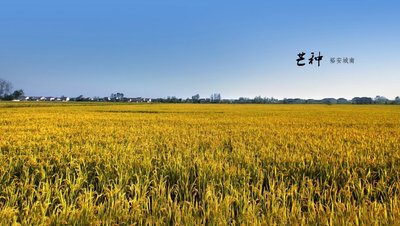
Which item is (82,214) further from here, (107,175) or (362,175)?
(362,175)

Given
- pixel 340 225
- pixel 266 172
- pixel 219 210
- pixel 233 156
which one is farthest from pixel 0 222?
pixel 233 156

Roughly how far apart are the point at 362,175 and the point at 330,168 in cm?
52

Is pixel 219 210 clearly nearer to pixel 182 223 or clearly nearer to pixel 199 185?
pixel 182 223

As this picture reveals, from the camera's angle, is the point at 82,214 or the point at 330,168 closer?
the point at 82,214

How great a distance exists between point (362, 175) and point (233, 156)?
243cm

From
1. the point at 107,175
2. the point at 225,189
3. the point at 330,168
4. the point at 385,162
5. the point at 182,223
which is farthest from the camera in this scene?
the point at 385,162

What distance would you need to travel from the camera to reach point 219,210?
2902mm

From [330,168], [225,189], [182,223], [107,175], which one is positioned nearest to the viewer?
[182,223]

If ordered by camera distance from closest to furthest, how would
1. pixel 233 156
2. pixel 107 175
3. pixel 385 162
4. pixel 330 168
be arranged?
pixel 107 175 → pixel 330 168 → pixel 385 162 → pixel 233 156

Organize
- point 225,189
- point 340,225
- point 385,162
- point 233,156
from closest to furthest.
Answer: point 340,225, point 225,189, point 385,162, point 233,156

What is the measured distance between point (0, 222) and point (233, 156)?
14.0ft

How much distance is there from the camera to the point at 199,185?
13.4ft

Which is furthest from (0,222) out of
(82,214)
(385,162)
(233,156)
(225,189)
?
(385,162)

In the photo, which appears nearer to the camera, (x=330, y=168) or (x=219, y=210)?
(x=219, y=210)
